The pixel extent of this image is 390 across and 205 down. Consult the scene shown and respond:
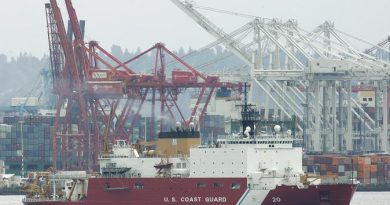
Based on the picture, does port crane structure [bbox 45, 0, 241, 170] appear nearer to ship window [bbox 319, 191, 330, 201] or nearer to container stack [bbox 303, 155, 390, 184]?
container stack [bbox 303, 155, 390, 184]

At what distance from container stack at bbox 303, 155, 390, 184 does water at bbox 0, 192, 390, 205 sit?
3.63m

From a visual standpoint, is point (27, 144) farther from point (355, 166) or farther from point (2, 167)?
point (355, 166)

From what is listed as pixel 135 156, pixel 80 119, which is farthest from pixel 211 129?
pixel 135 156

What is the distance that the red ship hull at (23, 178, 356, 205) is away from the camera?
71.4 metres

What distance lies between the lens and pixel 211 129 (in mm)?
157500

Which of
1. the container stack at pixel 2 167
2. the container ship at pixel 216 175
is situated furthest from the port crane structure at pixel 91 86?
the container ship at pixel 216 175

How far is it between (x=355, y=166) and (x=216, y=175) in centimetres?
5109

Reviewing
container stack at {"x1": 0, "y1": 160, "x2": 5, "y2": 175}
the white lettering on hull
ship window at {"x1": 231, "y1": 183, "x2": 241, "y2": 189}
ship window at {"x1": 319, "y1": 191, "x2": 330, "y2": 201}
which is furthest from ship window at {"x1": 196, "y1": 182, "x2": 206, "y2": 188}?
container stack at {"x1": 0, "y1": 160, "x2": 5, "y2": 175}

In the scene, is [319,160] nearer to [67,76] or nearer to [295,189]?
[67,76]

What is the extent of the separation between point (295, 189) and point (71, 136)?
2540 inches

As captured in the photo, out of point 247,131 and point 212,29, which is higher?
point 212,29

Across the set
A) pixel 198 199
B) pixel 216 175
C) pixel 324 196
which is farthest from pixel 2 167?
pixel 324 196

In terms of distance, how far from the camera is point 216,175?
72812 millimetres

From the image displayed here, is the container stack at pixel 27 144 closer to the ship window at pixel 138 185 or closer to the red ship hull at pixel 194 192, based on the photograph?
the red ship hull at pixel 194 192
